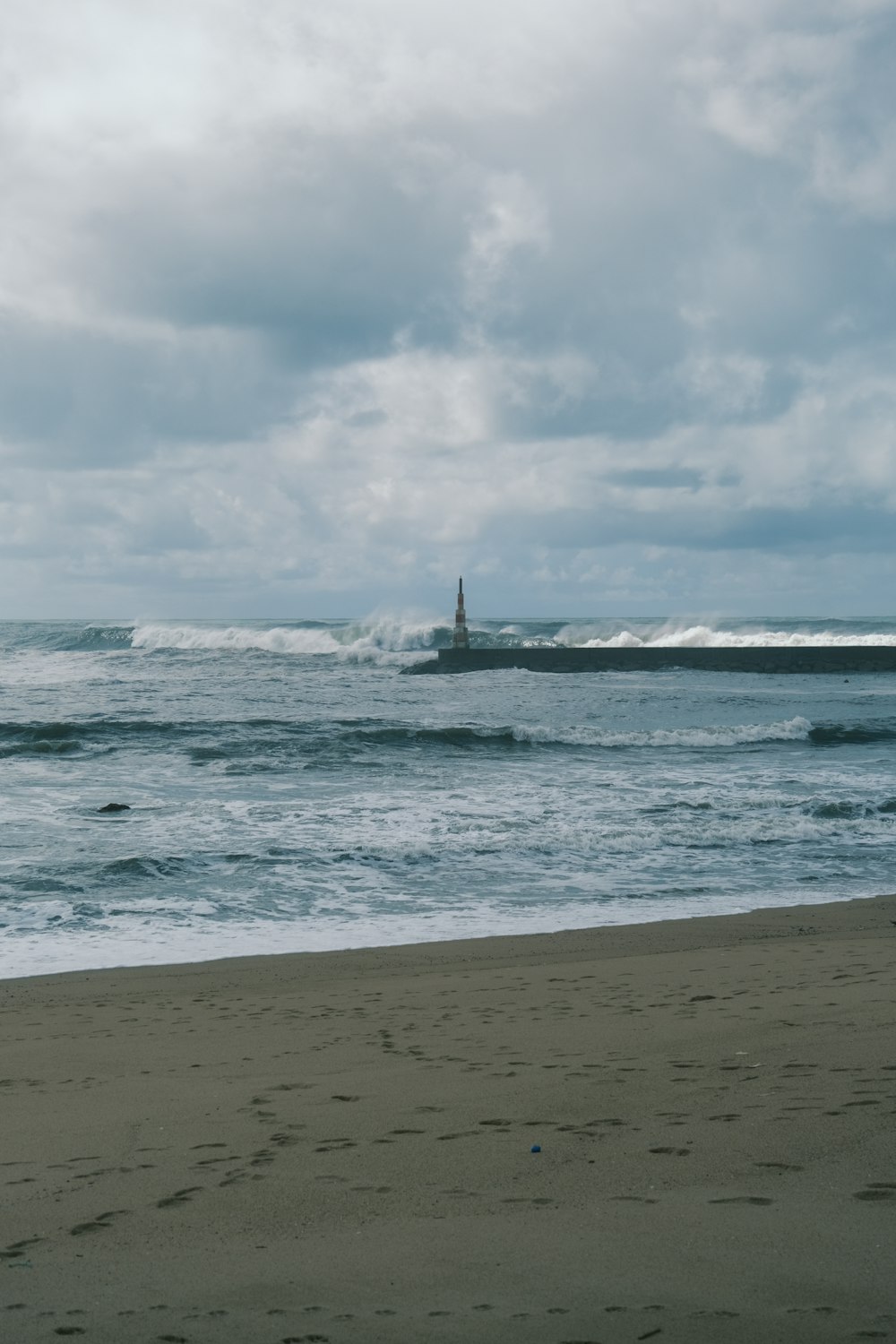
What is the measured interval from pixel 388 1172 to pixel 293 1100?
100 centimetres

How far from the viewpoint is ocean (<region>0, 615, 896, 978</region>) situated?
9492 millimetres

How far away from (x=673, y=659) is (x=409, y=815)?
32050 mm

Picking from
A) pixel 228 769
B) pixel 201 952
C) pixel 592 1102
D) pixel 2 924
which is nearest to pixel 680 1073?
pixel 592 1102

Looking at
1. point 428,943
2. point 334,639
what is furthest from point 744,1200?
point 334,639

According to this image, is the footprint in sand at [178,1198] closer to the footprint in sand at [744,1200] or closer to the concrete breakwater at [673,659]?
the footprint in sand at [744,1200]

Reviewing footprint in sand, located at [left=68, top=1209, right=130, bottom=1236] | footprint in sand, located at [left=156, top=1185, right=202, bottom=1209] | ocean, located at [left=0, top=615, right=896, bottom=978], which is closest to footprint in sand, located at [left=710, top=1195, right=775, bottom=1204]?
footprint in sand, located at [left=156, top=1185, right=202, bottom=1209]

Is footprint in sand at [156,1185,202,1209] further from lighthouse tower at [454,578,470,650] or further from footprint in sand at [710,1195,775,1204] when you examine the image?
lighthouse tower at [454,578,470,650]

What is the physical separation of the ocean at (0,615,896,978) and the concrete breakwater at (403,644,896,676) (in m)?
10.7

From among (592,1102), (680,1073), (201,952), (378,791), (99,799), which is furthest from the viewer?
(378,791)

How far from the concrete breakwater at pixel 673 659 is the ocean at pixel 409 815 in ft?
35.2

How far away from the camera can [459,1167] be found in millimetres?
3445

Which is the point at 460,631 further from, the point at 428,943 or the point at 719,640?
the point at 428,943

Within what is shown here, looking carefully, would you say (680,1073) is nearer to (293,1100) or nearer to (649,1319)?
(293,1100)

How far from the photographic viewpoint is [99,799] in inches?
601
